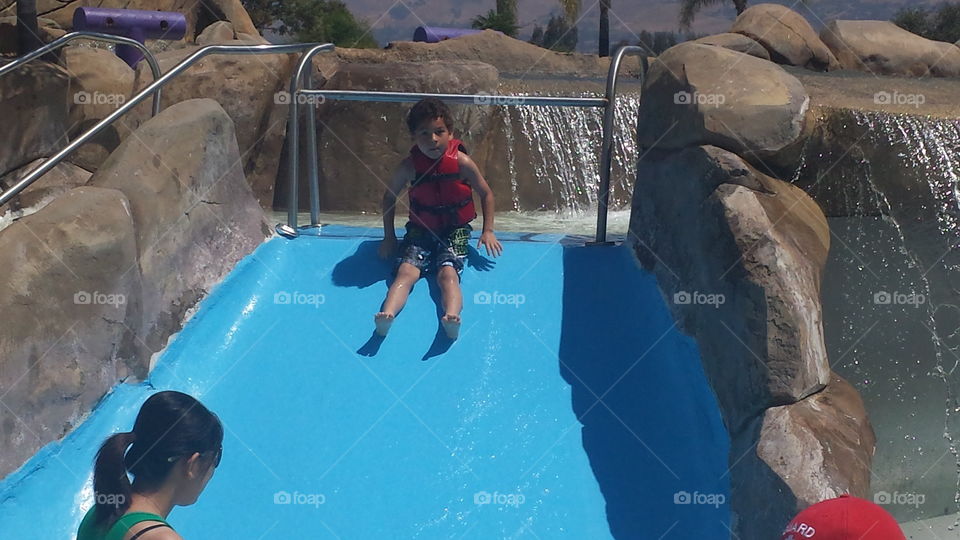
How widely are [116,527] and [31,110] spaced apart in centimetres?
966

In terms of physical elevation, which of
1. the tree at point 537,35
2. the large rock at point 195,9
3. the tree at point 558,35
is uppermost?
the large rock at point 195,9

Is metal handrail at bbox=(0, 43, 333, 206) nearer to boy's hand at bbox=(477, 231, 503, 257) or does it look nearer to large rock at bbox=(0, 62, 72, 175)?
boy's hand at bbox=(477, 231, 503, 257)

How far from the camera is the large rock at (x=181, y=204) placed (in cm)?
482

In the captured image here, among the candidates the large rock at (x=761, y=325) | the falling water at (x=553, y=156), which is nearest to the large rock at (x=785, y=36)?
the falling water at (x=553, y=156)

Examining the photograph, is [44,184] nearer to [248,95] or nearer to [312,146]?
[248,95]

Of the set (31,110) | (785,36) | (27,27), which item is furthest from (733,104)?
(785,36)

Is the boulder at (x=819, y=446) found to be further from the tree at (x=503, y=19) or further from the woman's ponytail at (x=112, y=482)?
the tree at (x=503, y=19)

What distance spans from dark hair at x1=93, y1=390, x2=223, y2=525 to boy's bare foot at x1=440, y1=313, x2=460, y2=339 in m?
2.29

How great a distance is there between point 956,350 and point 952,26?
4568cm

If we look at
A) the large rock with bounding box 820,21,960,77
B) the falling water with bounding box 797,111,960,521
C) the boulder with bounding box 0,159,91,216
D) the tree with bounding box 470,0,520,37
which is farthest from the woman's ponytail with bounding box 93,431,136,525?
the tree with bounding box 470,0,520,37

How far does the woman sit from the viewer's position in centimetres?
252

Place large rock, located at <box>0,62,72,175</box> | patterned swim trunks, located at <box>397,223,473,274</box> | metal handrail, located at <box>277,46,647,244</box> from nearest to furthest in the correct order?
patterned swim trunks, located at <box>397,223,473,274</box> → metal handrail, located at <box>277,46,647,244</box> → large rock, located at <box>0,62,72,175</box>

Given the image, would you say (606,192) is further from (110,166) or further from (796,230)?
(110,166)

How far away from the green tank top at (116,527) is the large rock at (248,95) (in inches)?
343
